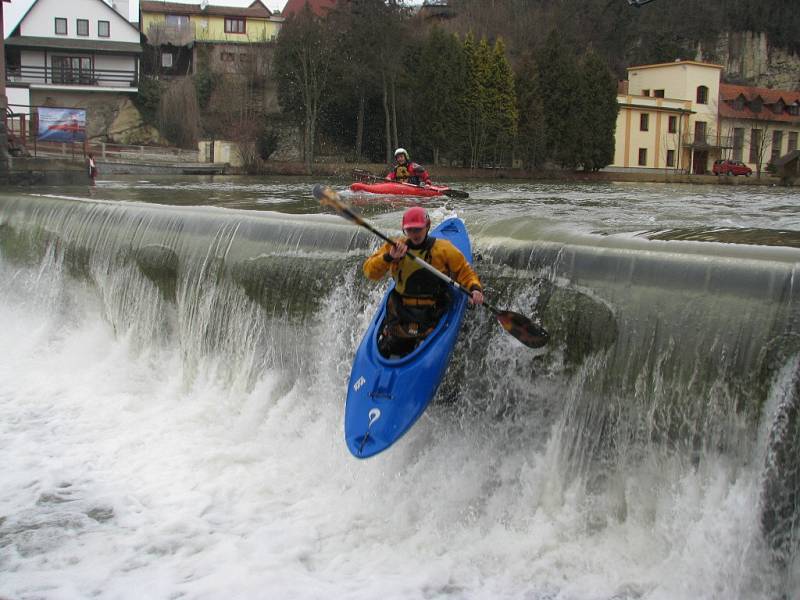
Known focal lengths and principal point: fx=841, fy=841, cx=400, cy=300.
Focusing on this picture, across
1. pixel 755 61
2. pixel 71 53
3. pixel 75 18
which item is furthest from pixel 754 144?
pixel 75 18

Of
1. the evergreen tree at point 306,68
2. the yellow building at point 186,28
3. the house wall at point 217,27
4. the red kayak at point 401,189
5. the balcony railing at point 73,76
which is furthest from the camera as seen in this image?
the house wall at point 217,27

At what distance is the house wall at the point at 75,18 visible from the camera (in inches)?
1868

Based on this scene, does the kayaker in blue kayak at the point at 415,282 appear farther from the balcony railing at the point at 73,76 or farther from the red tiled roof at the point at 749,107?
the red tiled roof at the point at 749,107

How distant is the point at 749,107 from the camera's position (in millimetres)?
54844

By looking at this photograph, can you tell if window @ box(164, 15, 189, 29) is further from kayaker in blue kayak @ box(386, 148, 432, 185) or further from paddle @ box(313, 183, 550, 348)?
paddle @ box(313, 183, 550, 348)

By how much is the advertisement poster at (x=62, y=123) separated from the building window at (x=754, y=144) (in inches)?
1564

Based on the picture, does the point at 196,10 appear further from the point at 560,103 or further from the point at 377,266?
the point at 377,266

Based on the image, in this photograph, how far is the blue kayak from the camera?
5.98m

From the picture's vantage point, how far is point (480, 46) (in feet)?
130

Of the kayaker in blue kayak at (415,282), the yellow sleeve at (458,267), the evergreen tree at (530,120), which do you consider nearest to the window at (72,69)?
the evergreen tree at (530,120)

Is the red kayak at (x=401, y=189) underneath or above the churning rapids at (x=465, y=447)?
above

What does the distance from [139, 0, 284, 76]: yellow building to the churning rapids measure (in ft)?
150

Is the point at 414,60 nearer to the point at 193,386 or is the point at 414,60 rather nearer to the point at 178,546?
the point at 193,386

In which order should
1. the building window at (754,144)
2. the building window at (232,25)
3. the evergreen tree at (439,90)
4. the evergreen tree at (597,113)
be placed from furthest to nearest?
the building window at (232,25), the building window at (754,144), the evergreen tree at (597,113), the evergreen tree at (439,90)
